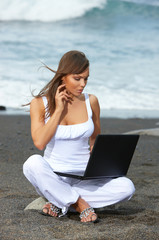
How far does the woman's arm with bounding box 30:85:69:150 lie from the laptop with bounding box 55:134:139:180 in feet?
0.88

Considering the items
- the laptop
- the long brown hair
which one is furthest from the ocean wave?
the laptop

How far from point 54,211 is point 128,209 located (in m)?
0.64

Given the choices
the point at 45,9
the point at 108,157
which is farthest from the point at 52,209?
the point at 45,9

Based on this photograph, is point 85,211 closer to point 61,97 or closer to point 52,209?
point 52,209

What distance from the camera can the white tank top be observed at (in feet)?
9.29

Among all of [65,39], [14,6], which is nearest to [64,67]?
[65,39]

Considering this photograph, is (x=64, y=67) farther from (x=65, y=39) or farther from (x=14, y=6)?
(x=14, y=6)

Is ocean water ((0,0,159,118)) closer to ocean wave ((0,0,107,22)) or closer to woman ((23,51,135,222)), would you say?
ocean wave ((0,0,107,22))

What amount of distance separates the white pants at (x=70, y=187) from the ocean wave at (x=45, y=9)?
20.0m

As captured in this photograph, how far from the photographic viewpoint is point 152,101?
13.5 meters

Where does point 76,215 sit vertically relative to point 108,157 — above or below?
below

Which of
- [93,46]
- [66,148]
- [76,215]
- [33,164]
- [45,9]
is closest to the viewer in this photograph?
[33,164]

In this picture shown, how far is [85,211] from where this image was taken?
2.81 metres

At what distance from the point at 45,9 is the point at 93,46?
4742 millimetres
